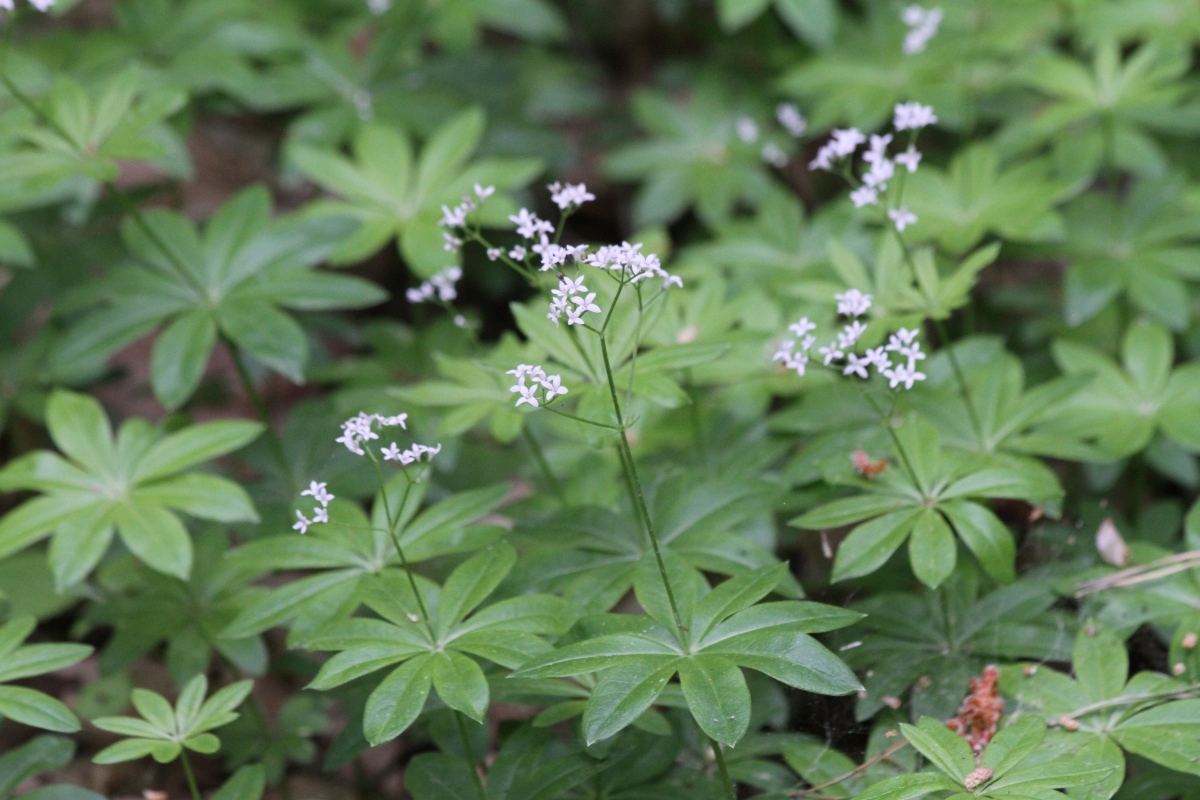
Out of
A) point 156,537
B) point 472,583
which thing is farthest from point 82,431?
point 472,583

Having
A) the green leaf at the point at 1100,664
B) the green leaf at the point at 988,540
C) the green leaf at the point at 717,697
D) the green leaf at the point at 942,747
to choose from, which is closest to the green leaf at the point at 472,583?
the green leaf at the point at 717,697

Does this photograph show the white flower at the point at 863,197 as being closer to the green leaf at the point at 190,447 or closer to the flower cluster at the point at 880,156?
the flower cluster at the point at 880,156

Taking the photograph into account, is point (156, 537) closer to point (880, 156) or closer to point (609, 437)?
point (609, 437)

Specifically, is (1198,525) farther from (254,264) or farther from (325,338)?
(325,338)

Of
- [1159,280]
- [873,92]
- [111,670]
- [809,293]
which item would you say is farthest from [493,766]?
[873,92]

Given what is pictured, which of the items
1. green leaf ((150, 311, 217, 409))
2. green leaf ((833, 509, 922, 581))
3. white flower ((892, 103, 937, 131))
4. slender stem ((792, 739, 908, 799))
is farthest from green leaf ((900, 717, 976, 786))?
green leaf ((150, 311, 217, 409))

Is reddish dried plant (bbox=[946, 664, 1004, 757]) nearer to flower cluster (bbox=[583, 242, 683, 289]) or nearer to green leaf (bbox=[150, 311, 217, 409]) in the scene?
flower cluster (bbox=[583, 242, 683, 289])
